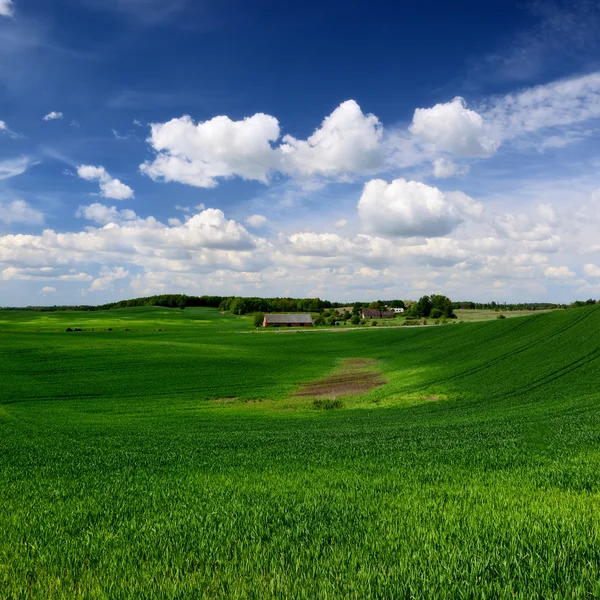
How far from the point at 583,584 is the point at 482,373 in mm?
47523

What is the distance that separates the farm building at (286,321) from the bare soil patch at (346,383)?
76329 millimetres

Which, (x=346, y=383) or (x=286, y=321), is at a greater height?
(x=286, y=321)

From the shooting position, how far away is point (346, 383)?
50875 mm

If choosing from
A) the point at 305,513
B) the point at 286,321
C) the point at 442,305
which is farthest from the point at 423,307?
the point at 305,513

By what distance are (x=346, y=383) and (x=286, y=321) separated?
295ft

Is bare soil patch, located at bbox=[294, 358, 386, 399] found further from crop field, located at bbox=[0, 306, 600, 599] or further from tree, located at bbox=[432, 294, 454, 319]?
tree, located at bbox=[432, 294, 454, 319]

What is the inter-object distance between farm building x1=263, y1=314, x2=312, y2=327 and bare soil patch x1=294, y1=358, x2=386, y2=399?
250ft

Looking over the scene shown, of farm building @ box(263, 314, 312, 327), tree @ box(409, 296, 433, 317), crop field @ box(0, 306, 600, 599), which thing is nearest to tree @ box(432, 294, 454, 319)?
tree @ box(409, 296, 433, 317)

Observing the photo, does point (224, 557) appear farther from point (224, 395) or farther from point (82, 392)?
point (82, 392)

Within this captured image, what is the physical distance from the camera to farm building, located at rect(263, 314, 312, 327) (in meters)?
139

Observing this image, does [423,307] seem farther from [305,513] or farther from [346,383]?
[305,513]

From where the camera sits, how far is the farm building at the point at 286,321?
139000 mm

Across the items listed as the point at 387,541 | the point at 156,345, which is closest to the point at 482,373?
the point at 387,541

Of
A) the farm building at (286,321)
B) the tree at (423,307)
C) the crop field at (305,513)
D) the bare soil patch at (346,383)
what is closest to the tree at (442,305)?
the tree at (423,307)
